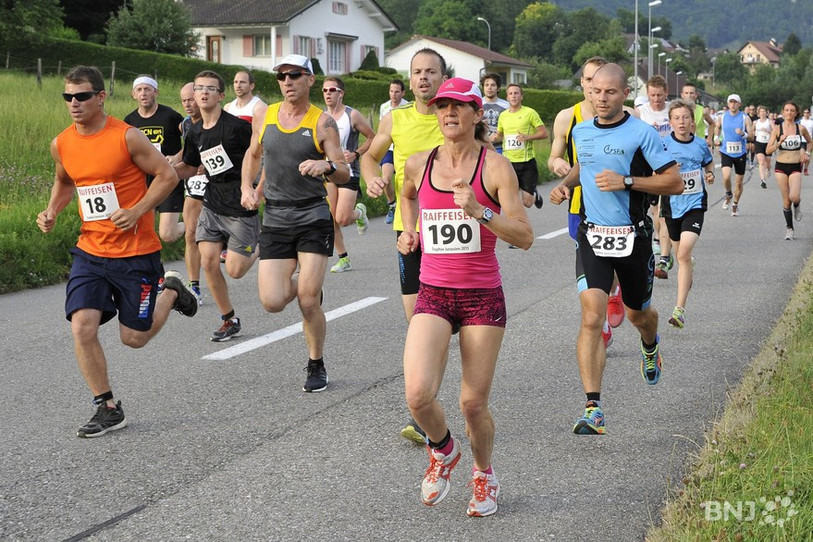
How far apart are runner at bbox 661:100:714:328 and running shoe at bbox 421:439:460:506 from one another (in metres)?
4.50

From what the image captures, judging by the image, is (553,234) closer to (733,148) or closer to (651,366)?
(733,148)

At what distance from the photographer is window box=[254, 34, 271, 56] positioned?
67.1 m

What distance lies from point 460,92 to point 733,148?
16353 millimetres

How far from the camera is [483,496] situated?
15.4ft

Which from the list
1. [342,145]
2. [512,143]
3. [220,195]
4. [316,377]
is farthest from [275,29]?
[316,377]

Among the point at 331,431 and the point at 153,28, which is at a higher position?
the point at 153,28

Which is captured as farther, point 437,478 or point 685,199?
point 685,199

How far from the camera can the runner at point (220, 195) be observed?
8.63 metres

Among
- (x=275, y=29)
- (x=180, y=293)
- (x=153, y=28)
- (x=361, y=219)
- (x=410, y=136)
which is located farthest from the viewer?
(x=275, y=29)

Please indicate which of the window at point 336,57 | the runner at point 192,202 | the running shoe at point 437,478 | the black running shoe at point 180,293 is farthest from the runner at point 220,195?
the window at point 336,57

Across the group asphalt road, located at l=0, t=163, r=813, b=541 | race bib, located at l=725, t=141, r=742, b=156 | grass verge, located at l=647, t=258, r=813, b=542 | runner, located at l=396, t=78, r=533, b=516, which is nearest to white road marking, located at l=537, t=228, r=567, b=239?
asphalt road, located at l=0, t=163, r=813, b=541

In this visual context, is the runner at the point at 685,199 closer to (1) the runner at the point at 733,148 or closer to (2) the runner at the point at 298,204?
(2) the runner at the point at 298,204

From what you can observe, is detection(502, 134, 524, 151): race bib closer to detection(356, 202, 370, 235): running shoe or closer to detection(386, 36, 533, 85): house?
detection(356, 202, 370, 235): running shoe

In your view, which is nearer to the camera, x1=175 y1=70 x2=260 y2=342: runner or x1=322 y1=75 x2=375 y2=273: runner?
x1=175 y1=70 x2=260 y2=342: runner
